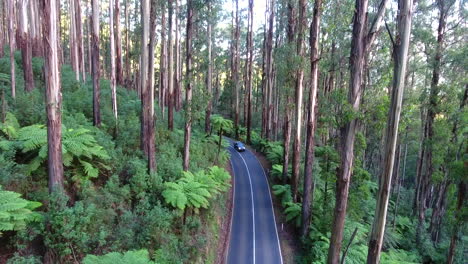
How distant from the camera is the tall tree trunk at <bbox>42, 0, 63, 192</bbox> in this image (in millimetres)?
6336

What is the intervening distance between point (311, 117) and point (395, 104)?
7814 mm

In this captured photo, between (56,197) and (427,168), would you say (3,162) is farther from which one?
(427,168)

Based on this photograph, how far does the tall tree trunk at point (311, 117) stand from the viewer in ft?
36.8

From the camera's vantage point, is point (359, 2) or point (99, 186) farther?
point (99, 186)

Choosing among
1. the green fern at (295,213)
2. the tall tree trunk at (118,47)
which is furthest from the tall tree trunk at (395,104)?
the tall tree trunk at (118,47)

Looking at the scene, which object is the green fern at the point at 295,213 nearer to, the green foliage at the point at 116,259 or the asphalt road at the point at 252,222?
the asphalt road at the point at 252,222

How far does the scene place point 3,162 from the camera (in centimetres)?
663

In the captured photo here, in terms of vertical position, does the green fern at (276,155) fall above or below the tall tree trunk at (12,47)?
below

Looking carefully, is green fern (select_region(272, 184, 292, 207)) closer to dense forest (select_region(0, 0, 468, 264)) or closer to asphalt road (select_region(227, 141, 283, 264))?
dense forest (select_region(0, 0, 468, 264))

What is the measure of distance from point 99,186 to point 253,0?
24853 millimetres

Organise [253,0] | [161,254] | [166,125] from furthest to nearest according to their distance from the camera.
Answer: [253,0] → [166,125] → [161,254]

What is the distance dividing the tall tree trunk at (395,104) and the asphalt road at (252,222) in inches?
359

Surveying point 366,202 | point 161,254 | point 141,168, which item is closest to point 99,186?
point 141,168

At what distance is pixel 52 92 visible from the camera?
21.3ft
